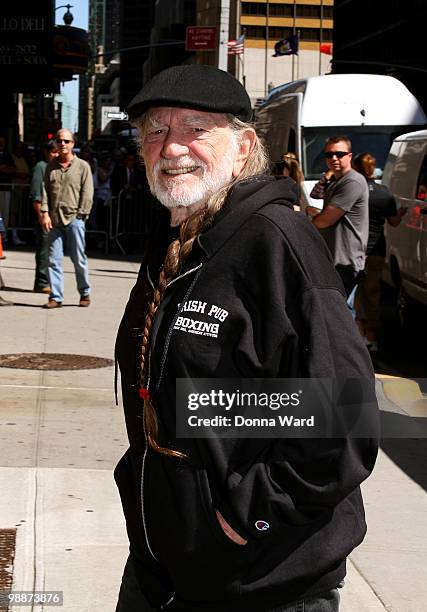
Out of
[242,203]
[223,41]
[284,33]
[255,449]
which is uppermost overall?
[242,203]

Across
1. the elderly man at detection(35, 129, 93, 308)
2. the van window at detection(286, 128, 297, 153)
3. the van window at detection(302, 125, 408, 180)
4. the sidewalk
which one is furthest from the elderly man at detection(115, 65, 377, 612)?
Answer: the van window at detection(286, 128, 297, 153)

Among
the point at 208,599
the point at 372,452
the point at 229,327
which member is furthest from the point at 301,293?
the point at 208,599

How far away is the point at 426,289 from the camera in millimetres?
11930

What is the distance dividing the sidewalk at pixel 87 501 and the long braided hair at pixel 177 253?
7.39ft

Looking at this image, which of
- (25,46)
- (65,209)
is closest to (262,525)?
(65,209)

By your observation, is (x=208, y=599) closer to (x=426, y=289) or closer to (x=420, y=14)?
(x=426, y=289)

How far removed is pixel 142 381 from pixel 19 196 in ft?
68.4

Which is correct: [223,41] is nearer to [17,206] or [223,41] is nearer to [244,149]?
[17,206]

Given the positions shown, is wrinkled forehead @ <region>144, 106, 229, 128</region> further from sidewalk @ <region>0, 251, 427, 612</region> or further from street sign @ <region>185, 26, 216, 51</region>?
street sign @ <region>185, 26, 216, 51</region>

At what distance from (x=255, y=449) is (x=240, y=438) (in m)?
0.04

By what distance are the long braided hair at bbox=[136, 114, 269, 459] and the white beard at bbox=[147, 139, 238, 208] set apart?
0.02 metres

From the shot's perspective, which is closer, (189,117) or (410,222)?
(189,117)

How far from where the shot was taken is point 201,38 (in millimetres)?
23984

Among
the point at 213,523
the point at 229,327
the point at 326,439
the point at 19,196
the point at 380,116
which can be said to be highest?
the point at 229,327
